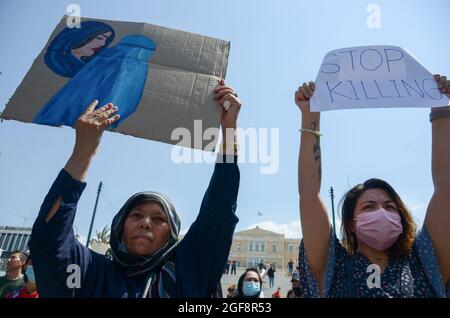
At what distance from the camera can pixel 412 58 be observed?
267 cm

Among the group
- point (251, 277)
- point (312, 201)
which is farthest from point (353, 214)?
point (251, 277)

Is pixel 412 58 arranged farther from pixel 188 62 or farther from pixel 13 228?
pixel 13 228

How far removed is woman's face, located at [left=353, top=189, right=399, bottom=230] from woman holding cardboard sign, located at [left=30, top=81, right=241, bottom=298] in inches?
35.8

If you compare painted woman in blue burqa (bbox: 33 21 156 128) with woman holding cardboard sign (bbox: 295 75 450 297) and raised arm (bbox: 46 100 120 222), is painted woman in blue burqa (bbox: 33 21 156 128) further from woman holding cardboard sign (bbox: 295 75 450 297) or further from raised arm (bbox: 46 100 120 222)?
woman holding cardboard sign (bbox: 295 75 450 297)

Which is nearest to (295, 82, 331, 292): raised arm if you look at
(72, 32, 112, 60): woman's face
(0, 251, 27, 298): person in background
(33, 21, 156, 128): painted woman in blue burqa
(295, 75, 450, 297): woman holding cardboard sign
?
(295, 75, 450, 297): woman holding cardboard sign

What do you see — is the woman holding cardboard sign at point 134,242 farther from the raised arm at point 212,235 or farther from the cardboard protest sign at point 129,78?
the cardboard protest sign at point 129,78

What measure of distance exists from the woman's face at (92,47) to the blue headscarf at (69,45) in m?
0.03

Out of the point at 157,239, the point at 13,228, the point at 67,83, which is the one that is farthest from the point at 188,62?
the point at 13,228

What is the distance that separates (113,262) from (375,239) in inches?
Result: 65.3

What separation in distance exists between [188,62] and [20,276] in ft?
14.2

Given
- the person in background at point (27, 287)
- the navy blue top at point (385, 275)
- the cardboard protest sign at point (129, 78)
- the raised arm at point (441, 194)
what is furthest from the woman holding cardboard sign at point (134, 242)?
the person in background at point (27, 287)

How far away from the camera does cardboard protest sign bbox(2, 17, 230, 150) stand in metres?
2.41

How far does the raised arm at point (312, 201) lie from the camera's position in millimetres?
2064

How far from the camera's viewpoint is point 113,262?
204cm
